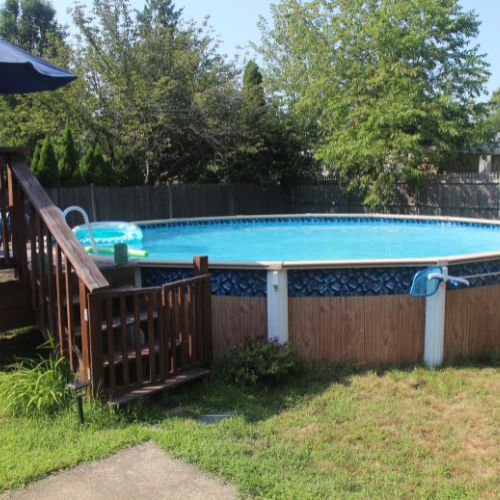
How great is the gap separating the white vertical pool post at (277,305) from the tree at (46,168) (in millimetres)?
10944

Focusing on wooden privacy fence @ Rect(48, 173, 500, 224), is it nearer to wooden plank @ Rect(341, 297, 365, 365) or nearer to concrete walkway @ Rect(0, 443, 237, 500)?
wooden plank @ Rect(341, 297, 365, 365)

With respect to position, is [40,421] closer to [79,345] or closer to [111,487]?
[79,345]

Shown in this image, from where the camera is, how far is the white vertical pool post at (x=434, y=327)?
16.2ft

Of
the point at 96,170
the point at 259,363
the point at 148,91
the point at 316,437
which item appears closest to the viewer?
the point at 316,437

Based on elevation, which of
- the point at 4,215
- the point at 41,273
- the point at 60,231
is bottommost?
the point at 41,273

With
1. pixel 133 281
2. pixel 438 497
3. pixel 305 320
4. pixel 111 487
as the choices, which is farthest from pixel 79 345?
pixel 438 497

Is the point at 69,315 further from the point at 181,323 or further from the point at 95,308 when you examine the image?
the point at 181,323

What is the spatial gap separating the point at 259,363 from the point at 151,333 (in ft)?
3.08

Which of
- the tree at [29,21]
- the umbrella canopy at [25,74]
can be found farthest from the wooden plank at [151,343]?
the tree at [29,21]

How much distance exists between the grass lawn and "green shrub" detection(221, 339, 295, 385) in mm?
111

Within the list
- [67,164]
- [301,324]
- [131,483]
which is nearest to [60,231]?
[131,483]

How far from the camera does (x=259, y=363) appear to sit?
175 inches

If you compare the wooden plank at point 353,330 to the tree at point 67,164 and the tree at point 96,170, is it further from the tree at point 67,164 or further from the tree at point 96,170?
the tree at point 96,170

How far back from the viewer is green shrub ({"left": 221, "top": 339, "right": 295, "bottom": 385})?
4.42 m
